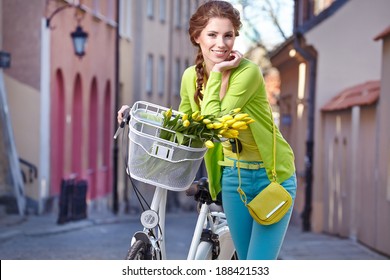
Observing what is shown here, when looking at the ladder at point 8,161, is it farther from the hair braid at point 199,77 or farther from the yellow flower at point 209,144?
the yellow flower at point 209,144

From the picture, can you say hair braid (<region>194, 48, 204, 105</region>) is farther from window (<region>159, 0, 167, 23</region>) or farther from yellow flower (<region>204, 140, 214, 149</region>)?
window (<region>159, 0, 167, 23</region>)

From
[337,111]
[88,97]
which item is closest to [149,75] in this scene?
[88,97]

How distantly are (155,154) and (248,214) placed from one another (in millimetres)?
341

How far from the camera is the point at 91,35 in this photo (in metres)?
8.83

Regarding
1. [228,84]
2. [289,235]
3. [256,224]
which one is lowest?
[289,235]

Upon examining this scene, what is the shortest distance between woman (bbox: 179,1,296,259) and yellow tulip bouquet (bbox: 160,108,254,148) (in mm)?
26

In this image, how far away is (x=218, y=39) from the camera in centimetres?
323

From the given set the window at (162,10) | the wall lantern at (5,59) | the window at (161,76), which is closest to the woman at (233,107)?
the wall lantern at (5,59)

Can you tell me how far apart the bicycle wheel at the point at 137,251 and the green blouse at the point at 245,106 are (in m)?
0.30

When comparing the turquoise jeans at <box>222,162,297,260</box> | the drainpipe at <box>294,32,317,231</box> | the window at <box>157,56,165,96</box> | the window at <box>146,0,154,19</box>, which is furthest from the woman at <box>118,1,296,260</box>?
the drainpipe at <box>294,32,317,231</box>

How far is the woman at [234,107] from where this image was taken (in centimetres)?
316

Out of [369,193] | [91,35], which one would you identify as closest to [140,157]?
[369,193]

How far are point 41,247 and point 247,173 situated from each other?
3.23 meters
